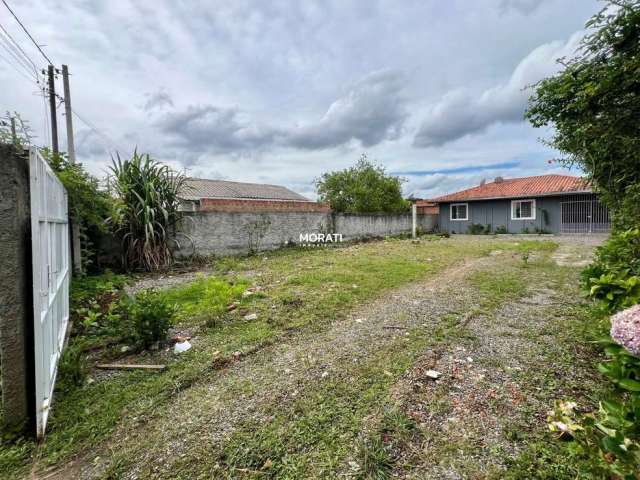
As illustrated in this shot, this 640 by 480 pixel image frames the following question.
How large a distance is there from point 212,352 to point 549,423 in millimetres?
2382

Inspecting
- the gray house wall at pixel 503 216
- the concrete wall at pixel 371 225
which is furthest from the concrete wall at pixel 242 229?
the gray house wall at pixel 503 216

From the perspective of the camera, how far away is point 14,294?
1.44 metres

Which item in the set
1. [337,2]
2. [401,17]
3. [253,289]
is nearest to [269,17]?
[337,2]

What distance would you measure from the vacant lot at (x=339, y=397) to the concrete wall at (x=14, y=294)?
10.4 inches

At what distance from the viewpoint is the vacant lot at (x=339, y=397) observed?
1.37 m

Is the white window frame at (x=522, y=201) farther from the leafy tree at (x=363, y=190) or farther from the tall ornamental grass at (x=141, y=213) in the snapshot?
the tall ornamental grass at (x=141, y=213)

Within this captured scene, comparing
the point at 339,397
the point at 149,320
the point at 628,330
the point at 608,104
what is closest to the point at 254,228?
the point at 149,320

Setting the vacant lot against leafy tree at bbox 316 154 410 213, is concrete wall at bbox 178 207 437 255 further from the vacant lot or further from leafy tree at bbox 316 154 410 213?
the vacant lot

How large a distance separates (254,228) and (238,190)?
474 inches

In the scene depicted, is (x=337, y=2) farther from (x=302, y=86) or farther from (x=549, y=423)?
(x=549, y=423)

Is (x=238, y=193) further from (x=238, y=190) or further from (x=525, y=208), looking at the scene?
(x=525, y=208)

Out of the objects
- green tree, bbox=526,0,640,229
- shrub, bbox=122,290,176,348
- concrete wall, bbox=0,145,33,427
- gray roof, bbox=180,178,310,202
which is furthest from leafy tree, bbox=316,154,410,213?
concrete wall, bbox=0,145,33,427

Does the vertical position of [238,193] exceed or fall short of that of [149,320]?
it exceeds it

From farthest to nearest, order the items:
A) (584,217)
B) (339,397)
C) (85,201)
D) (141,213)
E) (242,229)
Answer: (584,217) → (242,229) → (141,213) → (85,201) → (339,397)
